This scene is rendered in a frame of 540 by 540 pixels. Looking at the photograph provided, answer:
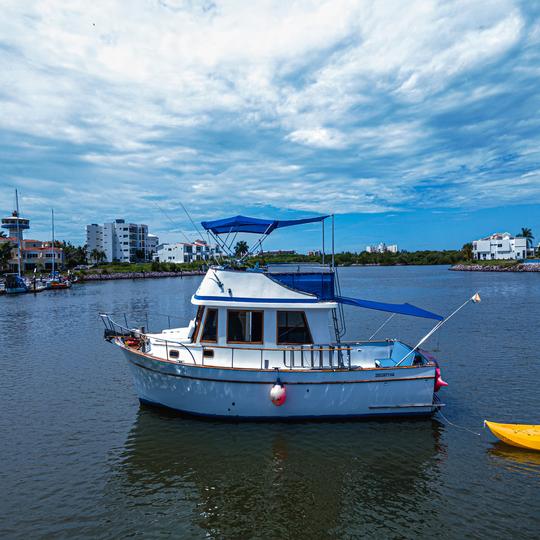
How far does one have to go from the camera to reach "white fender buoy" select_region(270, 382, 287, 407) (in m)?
10.6

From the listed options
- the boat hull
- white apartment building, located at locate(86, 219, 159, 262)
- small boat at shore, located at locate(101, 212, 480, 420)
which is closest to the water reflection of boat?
the boat hull

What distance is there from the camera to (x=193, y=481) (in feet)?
29.9

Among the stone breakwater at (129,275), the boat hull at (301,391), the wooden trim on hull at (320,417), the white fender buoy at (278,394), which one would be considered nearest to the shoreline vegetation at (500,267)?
the stone breakwater at (129,275)

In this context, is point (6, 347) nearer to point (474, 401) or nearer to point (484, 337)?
point (474, 401)

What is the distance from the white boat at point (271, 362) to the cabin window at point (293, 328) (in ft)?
0.09

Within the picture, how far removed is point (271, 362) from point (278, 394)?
111cm

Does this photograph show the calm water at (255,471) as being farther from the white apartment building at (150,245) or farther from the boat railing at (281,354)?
the white apartment building at (150,245)

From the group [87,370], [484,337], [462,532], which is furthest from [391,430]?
[484,337]

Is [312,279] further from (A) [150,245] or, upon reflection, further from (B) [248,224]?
(A) [150,245]

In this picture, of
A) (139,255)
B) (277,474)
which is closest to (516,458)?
(277,474)

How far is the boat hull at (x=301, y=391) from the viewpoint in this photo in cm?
1076

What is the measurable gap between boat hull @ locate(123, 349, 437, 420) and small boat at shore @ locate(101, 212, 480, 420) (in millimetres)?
26

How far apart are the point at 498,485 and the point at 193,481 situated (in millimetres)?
6562

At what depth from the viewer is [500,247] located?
126 metres
